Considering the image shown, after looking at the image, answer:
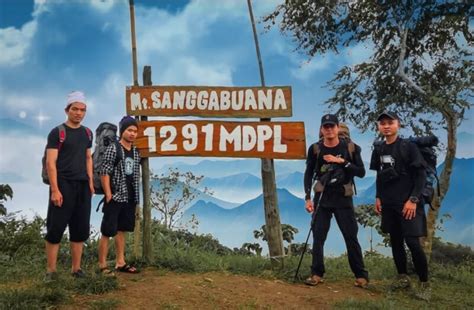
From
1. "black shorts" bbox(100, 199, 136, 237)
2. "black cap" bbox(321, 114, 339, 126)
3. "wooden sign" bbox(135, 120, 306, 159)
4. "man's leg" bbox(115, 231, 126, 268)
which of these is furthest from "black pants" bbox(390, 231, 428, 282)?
"man's leg" bbox(115, 231, 126, 268)

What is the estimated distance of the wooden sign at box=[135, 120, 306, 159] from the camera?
7.64 m

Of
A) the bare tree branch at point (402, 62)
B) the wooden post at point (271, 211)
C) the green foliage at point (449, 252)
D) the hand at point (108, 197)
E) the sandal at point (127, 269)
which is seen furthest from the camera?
the green foliage at point (449, 252)

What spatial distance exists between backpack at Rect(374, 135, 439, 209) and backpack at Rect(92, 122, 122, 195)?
3.68m

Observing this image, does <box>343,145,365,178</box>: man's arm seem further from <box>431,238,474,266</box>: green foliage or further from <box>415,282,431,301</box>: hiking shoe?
<box>431,238,474,266</box>: green foliage

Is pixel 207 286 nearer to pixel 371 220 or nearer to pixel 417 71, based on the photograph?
→ pixel 371 220

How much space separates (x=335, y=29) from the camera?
12.1 metres

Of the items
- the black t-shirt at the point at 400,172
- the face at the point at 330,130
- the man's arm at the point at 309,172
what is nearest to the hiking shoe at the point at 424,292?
the black t-shirt at the point at 400,172

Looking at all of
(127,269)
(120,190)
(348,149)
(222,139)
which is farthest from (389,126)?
(127,269)

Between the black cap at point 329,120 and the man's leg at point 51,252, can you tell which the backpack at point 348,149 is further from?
the man's leg at point 51,252

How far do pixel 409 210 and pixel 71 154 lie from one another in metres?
4.32

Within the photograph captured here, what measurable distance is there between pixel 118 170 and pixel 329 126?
2.98 m

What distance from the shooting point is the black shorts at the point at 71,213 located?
5797 mm

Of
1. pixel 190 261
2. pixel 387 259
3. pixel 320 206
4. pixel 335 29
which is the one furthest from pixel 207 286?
pixel 335 29

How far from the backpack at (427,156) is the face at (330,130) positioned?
666mm
